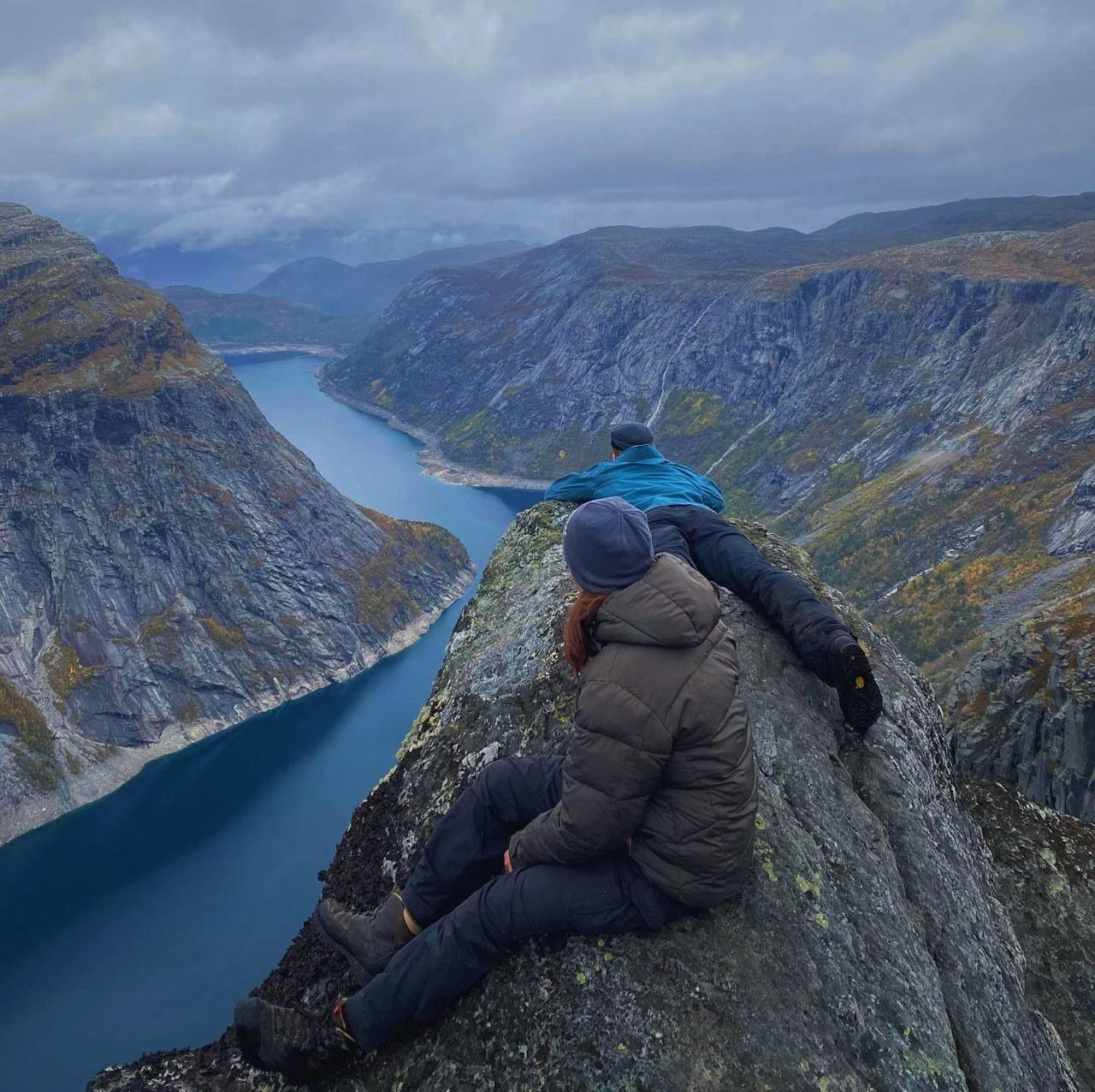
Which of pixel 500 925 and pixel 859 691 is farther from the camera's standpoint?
pixel 859 691

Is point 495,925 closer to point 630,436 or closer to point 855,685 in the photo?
point 855,685

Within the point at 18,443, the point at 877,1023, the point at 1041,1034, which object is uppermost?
the point at 877,1023

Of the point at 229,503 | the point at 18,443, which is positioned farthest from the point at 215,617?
the point at 18,443

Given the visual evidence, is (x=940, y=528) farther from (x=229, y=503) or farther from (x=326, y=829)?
(x=229, y=503)

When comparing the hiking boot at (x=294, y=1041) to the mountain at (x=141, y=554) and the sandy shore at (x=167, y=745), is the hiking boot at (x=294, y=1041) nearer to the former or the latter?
the sandy shore at (x=167, y=745)

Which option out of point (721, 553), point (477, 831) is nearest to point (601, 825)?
point (477, 831)
